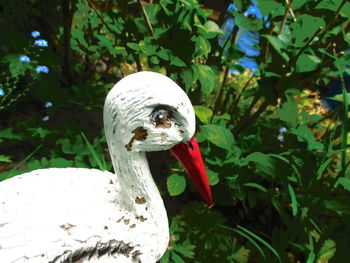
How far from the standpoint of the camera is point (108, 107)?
0.74m

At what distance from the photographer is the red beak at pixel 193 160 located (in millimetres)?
822

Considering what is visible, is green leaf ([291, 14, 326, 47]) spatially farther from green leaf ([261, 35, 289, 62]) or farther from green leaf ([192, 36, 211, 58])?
green leaf ([192, 36, 211, 58])

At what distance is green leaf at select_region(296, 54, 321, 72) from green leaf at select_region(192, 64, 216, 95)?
33 cm

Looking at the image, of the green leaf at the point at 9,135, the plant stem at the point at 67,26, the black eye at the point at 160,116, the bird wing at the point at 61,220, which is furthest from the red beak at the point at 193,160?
the plant stem at the point at 67,26

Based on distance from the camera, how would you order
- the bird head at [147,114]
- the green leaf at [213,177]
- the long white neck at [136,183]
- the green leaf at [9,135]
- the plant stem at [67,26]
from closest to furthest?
the bird head at [147,114] < the long white neck at [136,183] < the green leaf at [213,177] < the green leaf at [9,135] < the plant stem at [67,26]

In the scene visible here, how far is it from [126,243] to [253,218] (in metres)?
0.98

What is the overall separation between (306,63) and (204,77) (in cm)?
39

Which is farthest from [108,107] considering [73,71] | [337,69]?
[73,71]

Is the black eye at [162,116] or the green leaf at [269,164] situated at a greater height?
the black eye at [162,116]

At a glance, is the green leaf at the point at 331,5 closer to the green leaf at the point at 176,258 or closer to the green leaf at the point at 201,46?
the green leaf at the point at 201,46

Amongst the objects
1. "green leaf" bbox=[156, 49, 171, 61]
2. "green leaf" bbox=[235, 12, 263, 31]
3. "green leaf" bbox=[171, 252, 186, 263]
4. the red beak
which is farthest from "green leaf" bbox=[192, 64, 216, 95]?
"green leaf" bbox=[171, 252, 186, 263]

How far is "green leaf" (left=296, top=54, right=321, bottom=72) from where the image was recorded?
44.0 inches

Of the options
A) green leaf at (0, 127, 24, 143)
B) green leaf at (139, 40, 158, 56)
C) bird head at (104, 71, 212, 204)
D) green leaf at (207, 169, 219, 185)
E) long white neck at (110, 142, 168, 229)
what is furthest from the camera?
green leaf at (0, 127, 24, 143)

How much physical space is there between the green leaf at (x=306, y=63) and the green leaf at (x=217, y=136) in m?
0.37
